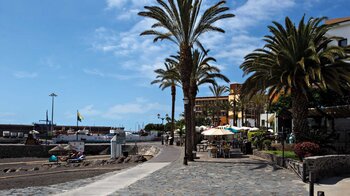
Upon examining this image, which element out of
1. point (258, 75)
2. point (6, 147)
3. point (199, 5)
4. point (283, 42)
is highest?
point (199, 5)

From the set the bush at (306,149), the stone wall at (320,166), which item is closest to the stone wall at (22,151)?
the stone wall at (320,166)

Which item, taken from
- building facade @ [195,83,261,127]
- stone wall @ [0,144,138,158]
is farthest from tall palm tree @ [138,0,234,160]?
building facade @ [195,83,261,127]

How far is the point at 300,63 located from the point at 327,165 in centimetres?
606

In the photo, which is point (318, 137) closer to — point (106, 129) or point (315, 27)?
point (315, 27)

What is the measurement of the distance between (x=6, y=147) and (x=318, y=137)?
4509 cm

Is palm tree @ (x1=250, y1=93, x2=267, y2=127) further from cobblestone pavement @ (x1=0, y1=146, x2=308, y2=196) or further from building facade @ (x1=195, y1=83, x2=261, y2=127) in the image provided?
cobblestone pavement @ (x1=0, y1=146, x2=308, y2=196)

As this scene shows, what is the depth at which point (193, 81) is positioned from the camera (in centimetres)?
3991

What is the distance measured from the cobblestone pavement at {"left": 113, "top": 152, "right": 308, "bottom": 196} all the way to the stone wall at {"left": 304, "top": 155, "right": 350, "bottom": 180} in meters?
0.91

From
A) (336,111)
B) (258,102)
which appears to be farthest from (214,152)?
(258,102)

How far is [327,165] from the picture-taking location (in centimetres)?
1950

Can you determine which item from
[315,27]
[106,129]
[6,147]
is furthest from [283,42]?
[106,129]

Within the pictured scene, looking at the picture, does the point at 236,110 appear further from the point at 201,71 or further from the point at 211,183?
the point at 211,183

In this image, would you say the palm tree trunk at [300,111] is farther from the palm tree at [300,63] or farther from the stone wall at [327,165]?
the stone wall at [327,165]

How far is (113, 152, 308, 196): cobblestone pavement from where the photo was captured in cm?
1537
